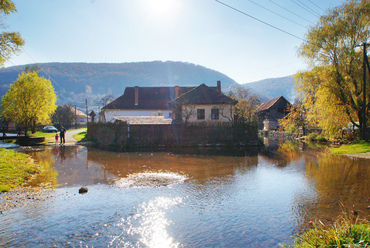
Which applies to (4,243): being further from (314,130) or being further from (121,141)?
(314,130)

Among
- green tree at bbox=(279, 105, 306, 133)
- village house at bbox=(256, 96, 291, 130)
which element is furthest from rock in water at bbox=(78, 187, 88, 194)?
village house at bbox=(256, 96, 291, 130)

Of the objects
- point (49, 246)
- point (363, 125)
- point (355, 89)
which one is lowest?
point (49, 246)

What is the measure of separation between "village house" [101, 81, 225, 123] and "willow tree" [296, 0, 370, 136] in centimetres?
2350

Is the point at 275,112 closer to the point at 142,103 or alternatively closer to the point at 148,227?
the point at 142,103

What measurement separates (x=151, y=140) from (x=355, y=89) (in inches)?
829

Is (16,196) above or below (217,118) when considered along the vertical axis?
below

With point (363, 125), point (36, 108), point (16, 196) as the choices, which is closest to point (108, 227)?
point (16, 196)

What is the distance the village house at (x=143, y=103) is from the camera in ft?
158

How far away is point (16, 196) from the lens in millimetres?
9109

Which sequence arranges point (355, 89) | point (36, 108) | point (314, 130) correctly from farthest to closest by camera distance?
point (36, 108)
point (314, 130)
point (355, 89)

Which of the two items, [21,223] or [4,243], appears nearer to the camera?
[4,243]

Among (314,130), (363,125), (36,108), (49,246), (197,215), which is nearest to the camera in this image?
(49,246)

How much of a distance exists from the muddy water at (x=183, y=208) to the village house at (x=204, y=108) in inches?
713

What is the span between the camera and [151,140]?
2817cm
